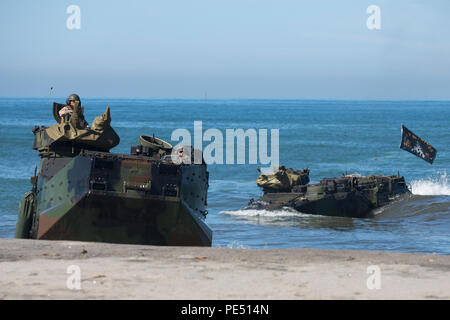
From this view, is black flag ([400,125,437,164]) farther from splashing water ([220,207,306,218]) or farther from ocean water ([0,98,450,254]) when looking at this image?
splashing water ([220,207,306,218])

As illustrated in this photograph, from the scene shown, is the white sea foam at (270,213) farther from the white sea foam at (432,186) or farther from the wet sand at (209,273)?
the wet sand at (209,273)

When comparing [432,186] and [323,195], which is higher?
[323,195]

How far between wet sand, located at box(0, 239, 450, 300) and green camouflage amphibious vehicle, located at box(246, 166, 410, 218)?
16.6m

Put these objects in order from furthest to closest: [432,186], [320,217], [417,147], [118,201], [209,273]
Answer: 1. [432,186]
2. [417,147]
3. [320,217]
4. [118,201]
5. [209,273]

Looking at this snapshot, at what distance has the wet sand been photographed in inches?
326

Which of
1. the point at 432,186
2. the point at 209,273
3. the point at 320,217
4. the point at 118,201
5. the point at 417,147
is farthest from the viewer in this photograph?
the point at 432,186

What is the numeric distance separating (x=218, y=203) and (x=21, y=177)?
10.2 meters

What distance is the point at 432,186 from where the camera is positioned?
133ft

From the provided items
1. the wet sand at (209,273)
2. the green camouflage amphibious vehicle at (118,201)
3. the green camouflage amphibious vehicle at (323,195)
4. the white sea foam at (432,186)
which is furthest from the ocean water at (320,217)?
the wet sand at (209,273)

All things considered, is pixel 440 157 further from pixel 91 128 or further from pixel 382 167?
pixel 91 128

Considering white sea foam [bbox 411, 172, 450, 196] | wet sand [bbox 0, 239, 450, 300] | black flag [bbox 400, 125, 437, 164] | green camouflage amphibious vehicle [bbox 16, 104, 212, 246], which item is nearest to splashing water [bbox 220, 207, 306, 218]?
black flag [bbox 400, 125, 437, 164]

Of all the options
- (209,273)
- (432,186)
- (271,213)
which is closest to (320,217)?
(271,213)

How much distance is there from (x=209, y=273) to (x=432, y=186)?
32745mm

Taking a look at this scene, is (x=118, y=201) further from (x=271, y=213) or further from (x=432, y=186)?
(x=432, y=186)
